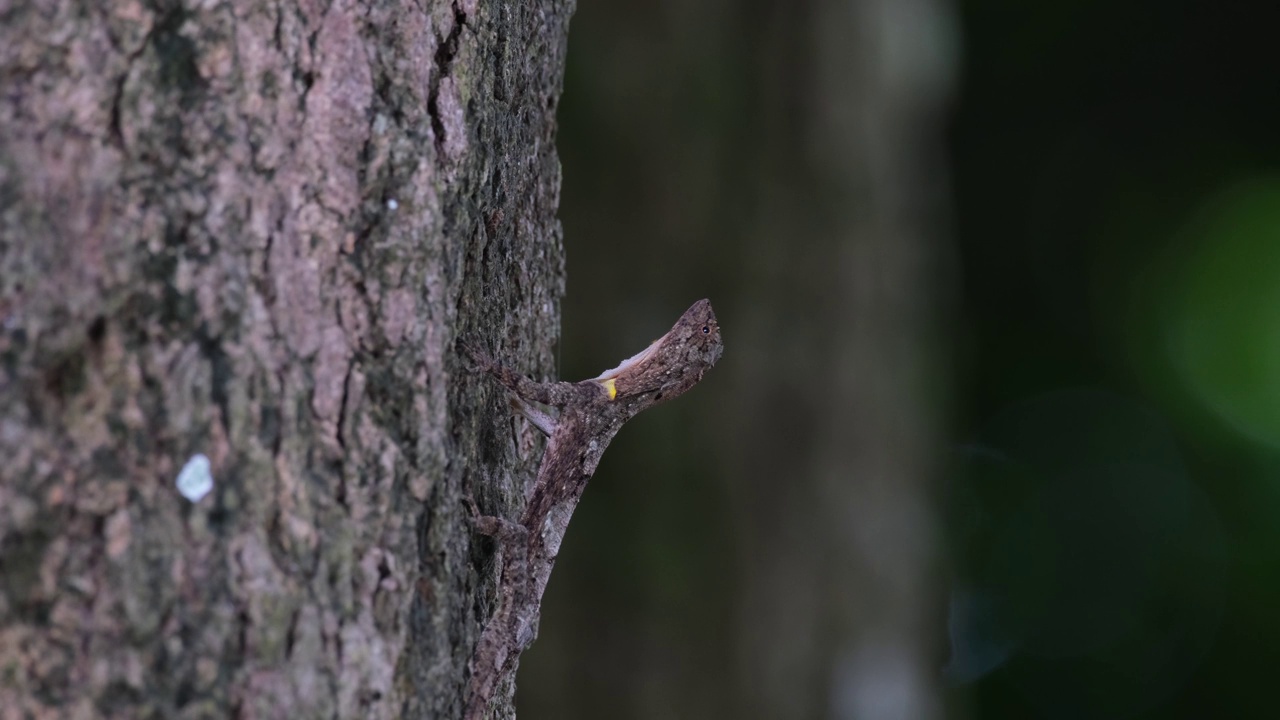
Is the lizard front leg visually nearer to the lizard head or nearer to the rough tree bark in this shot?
the rough tree bark

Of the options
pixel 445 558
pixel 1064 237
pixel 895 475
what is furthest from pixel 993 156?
pixel 445 558

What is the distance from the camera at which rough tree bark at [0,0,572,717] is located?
1731 mm

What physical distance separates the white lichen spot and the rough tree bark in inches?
0.5

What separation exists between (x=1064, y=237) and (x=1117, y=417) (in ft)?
5.69

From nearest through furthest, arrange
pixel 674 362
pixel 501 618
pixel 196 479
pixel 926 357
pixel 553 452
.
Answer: pixel 196 479 < pixel 501 618 < pixel 553 452 < pixel 674 362 < pixel 926 357

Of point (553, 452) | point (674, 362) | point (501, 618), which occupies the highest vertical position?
point (674, 362)

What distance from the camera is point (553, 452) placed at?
3389 millimetres

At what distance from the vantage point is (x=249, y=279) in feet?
6.29

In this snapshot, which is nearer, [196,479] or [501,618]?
[196,479]

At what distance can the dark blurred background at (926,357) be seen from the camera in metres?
A: 5.87

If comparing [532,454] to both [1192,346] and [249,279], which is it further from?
[1192,346]

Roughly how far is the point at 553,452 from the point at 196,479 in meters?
1.64

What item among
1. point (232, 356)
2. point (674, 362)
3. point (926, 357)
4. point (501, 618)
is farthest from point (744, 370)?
point (232, 356)

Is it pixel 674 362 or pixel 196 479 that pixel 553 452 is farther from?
pixel 196 479
